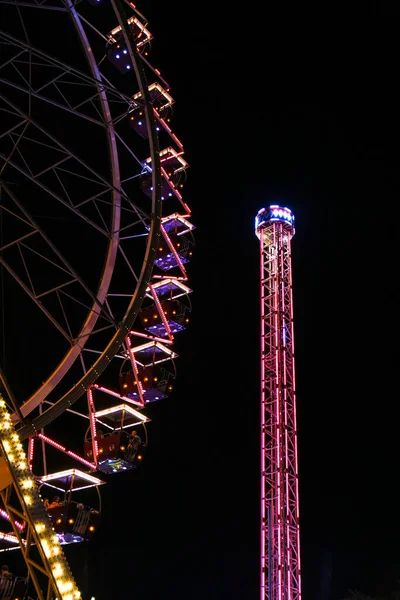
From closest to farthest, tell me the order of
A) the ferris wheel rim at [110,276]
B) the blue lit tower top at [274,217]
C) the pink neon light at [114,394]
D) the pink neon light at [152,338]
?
1. the ferris wheel rim at [110,276]
2. the pink neon light at [114,394]
3. the pink neon light at [152,338]
4. the blue lit tower top at [274,217]

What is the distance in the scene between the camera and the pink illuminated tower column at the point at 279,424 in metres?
28.1

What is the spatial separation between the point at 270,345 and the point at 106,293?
1605cm

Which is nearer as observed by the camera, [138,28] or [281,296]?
[138,28]

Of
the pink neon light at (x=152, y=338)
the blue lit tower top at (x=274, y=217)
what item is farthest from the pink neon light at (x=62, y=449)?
the blue lit tower top at (x=274, y=217)

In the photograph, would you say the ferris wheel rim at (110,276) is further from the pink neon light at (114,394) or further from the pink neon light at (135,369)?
the pink neon light at (114,394)

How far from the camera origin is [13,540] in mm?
20719

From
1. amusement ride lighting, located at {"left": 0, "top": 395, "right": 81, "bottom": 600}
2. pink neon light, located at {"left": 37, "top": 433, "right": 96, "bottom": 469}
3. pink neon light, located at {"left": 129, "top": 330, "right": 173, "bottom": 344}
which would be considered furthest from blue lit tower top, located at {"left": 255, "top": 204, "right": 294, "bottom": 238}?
amusement ride lighting, located at {"left": 0, "top": 395, "right": 81, "bottom": 600}

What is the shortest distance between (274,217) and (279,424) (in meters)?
10.7

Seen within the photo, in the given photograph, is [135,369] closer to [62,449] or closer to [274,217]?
[62,449]

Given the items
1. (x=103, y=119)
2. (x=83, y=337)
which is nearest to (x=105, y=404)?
(x=83, y=337)

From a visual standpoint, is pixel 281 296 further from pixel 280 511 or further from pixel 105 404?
pixel 105 404

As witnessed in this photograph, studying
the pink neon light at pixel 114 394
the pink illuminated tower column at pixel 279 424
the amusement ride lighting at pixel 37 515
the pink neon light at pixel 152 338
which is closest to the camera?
the amusement ride lighting at pixel 37 515

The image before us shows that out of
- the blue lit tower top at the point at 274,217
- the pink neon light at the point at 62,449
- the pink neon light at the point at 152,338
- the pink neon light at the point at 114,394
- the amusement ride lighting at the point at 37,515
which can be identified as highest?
the blue lit tower top at the point at 274,217

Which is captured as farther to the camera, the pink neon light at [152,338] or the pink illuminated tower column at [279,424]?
the pink illuminated tower column at [279,424]
